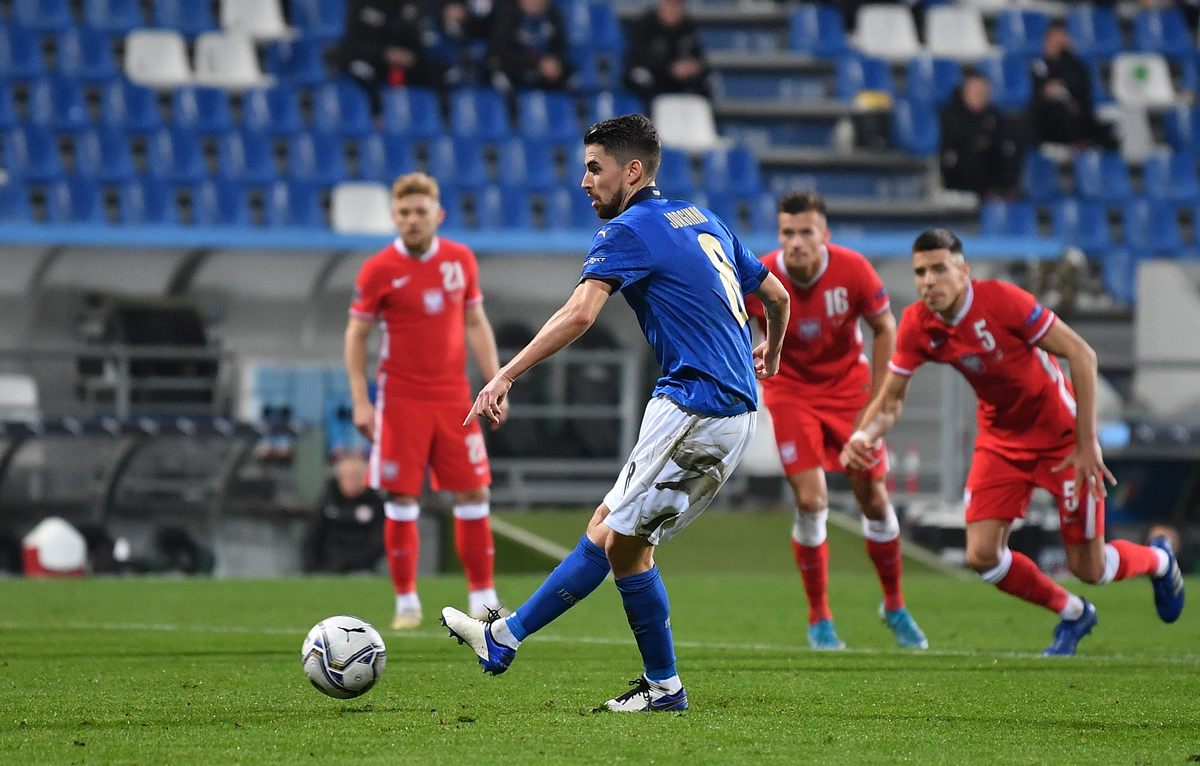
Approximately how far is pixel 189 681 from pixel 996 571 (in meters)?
3.68

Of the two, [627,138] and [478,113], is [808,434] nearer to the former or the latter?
[627,138]

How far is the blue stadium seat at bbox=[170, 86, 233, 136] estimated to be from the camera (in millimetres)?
19359

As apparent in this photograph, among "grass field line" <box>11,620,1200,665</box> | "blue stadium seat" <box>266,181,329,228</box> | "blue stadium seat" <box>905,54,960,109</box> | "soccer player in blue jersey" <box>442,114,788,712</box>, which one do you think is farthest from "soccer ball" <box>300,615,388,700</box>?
"blue stadium seat" <box>905,54,960,109</box>

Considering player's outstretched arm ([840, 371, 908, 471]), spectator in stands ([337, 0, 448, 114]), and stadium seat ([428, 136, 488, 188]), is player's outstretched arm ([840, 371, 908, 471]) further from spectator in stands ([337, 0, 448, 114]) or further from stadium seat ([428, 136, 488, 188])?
spectator in stands ([337, 0, 448, 114])

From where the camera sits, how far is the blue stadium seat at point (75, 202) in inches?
721

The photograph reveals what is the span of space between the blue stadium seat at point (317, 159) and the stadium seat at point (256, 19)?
2.27 m

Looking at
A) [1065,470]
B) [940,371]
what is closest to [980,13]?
[940,371]

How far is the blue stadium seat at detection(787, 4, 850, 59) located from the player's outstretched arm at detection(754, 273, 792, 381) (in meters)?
17.2

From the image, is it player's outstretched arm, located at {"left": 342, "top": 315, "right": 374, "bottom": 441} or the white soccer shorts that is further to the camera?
player's outstretched arm, located at {"left": 342, "top": 315, "right": 374, "bottom": 441}

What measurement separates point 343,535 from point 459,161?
6.46 metres

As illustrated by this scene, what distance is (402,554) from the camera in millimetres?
9438

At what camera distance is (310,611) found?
1039 centimetres

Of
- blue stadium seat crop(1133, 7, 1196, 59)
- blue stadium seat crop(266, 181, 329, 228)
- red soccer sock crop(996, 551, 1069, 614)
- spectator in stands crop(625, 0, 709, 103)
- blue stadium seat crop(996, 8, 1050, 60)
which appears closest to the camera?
red soccer sock crop(996, 551, 1069, 614)

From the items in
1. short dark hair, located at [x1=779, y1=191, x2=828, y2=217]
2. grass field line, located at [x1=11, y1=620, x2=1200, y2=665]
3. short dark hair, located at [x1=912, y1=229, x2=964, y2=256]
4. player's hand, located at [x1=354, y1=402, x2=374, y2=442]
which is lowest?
grass field line, located at [x1=11, y1=620, x2=1200, y2=665]
